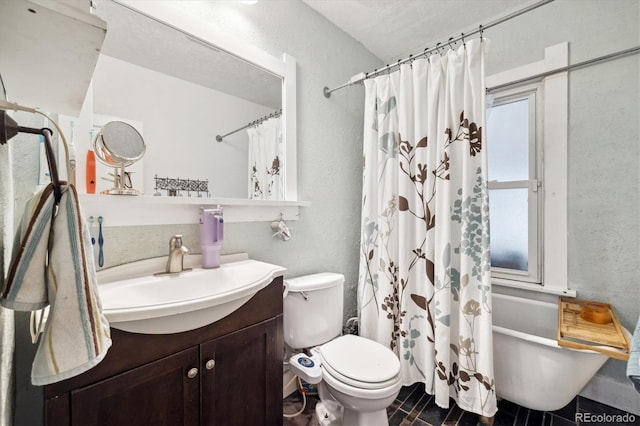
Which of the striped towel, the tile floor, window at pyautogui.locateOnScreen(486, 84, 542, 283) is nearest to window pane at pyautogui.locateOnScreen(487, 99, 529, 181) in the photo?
window at pyautogui.locateOnScreen(486, 84, 542, 283)

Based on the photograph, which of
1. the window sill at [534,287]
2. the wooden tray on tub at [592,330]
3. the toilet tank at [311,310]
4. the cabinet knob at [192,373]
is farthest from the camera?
the window sill at [534,287]

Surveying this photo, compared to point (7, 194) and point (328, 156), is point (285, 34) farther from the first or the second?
point (7, 194)

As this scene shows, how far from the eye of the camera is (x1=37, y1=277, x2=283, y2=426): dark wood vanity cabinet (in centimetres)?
69

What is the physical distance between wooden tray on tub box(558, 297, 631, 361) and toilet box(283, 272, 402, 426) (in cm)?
87

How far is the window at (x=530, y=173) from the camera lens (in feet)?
5.70

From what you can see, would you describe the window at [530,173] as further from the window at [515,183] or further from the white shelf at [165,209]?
the white shelf at [165,209]

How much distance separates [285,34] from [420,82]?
0.88m

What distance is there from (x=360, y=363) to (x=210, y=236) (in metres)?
0.95

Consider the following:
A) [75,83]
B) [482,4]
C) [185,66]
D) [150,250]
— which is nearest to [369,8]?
[482,4]

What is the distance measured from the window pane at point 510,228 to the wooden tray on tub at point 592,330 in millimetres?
377

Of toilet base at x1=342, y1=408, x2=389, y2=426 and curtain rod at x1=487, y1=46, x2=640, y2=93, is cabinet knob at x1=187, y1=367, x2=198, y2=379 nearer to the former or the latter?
toilet base at x1=342, y1=408, x2=389, y2=426

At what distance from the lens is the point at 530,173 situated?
190cm

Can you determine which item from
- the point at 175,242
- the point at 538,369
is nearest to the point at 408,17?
the point at 175,242

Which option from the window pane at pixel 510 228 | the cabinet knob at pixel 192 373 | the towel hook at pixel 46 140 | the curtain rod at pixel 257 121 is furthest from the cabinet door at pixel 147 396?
the window pane at pixel 510 228
